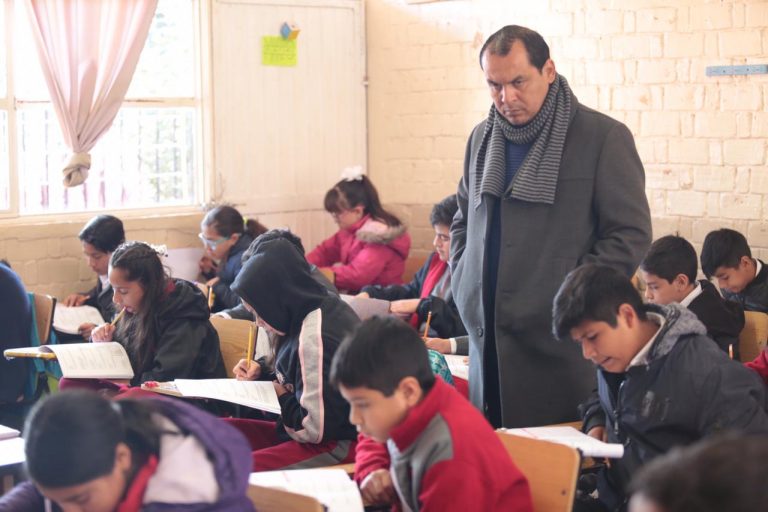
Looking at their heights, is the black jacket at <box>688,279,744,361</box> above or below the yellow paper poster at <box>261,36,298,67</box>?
below

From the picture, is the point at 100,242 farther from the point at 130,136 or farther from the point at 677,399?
the point at 677,399

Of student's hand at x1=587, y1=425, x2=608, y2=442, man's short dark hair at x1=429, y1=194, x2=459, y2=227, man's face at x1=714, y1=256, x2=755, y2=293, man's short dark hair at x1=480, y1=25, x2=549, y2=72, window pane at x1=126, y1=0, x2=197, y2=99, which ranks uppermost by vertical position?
window pane at x1=126, y1=0, x2=197, y2=99

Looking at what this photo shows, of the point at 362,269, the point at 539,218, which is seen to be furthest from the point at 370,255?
the point at 539,218

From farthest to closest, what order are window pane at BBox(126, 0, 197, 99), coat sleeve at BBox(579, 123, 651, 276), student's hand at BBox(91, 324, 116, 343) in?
1. window pane at BBox(126, 0, 197, 99)
2. student's hand at BBox(91, 324, 116, 343)
3. coat sleeve at BBox(579, 123, 651, 276)

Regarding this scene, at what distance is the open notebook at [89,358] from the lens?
143 inches

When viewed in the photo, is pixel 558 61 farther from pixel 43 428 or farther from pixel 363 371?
pixel 43 428

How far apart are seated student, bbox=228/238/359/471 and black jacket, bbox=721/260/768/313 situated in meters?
2.08

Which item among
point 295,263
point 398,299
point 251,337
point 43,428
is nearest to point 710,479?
point 43,428

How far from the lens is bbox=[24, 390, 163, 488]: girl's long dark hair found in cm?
175

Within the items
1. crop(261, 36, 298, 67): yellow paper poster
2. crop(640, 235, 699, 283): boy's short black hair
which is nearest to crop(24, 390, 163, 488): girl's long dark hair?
crop(640, 235, 699, 283): boy's short black hair

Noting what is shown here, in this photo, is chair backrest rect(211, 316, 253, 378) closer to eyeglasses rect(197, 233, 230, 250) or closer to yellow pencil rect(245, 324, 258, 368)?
yellow pencil rect(245, 324, 258, 368)

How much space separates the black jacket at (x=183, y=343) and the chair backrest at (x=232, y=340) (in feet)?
0.22

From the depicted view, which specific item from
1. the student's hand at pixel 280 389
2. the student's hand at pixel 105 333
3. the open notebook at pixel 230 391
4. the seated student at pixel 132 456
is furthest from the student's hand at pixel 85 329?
the seated student at pixel 132 456

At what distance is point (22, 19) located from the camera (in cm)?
553
